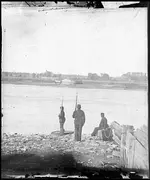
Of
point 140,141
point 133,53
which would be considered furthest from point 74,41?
point 140,141

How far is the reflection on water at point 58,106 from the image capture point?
1.51m

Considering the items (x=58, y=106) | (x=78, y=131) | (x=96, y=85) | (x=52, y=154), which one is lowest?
(x=52, y=154)

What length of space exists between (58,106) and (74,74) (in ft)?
0.81

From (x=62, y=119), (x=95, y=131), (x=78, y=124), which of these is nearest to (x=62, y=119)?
(x=62, y=119)

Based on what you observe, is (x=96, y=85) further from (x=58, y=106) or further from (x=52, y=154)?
(x=52, y=154)

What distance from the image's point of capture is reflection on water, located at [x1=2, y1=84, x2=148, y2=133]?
151 cm

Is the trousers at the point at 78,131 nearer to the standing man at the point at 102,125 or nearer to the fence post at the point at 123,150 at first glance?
the standing man at the point at 102,125

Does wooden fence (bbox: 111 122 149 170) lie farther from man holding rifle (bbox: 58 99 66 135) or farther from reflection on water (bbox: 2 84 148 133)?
man holding rifle (bbox: 58 99 66 135)

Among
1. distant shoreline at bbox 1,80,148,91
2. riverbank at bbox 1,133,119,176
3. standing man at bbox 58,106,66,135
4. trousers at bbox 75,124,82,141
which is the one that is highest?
distant shoreline at bbox 1,80,148,91

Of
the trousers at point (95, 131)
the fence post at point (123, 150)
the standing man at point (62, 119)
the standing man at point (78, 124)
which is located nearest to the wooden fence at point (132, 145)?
the fence post at point (123, 150)

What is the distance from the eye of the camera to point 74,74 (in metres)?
1.55

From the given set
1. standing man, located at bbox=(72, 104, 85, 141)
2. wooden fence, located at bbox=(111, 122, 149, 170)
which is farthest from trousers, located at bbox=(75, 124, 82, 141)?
wooden fence, located at bbox=(111, 122, 149, 170)

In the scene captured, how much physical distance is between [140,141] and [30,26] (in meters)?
1.07

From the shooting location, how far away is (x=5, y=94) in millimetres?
1534
